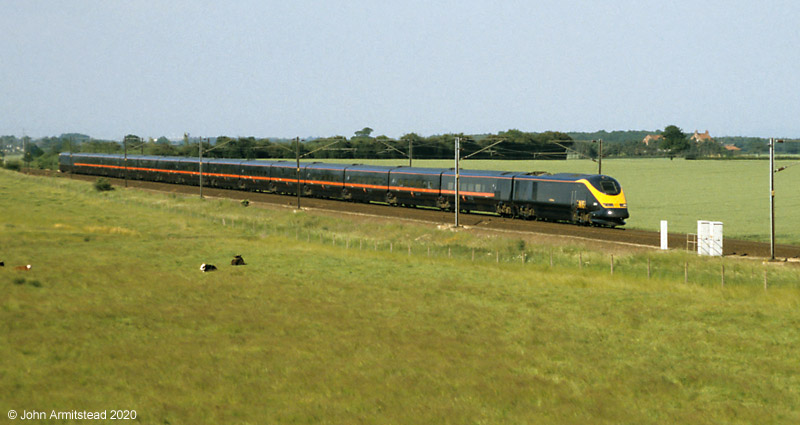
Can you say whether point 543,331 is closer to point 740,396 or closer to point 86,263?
point 740,396

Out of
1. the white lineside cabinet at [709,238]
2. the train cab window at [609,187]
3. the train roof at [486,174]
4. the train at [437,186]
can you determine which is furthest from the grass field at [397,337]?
the train roof at [486,174]

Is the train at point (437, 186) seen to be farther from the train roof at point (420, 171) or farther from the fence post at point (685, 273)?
the fence post at point (685, 273)

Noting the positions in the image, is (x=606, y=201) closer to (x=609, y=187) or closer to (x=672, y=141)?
(x=609, y=187)

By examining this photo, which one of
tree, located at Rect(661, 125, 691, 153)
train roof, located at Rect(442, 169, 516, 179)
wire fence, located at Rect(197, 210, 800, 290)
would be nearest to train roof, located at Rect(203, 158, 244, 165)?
train roof, located at Rect(442, 169, 516, 179)

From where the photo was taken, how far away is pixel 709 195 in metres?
84.6

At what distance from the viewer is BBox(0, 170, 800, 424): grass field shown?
56.5 ft

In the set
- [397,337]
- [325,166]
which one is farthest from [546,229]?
[325,166]

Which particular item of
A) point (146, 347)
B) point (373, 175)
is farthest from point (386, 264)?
point (373, 175)

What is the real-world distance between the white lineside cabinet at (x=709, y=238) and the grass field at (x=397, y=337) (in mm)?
2876

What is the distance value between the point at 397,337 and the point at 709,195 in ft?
233

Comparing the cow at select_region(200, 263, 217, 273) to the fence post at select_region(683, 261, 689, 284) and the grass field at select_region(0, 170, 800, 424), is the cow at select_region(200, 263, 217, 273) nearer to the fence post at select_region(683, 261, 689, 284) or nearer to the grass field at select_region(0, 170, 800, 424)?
the grass field at select_region(0, 170, 800, 424)

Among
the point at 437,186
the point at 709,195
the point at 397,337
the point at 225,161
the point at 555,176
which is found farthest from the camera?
the point at 225,161

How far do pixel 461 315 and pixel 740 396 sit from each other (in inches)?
425

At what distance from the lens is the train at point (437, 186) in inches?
1946
